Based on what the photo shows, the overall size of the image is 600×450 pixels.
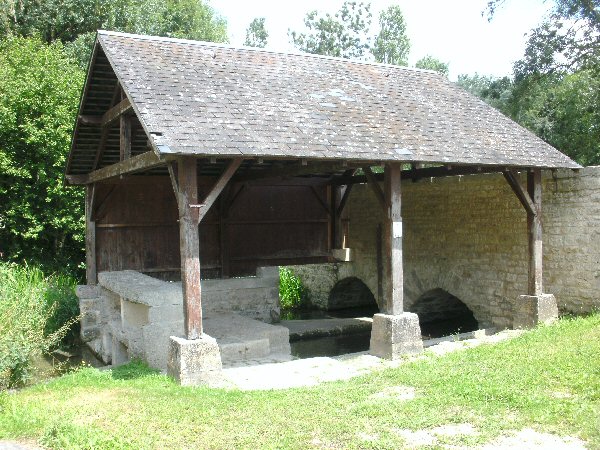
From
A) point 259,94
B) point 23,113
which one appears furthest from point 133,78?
point 23,113

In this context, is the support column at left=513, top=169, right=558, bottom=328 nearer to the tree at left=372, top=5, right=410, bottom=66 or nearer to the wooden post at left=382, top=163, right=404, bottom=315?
the wooden post at left=382, top=163, right=404, bottom=315

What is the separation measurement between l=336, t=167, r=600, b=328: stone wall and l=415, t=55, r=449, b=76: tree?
29.0 m

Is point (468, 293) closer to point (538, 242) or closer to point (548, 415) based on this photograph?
point (538, 242)

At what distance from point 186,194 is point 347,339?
20.7 ft

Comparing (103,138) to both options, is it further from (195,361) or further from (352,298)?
(352,298)

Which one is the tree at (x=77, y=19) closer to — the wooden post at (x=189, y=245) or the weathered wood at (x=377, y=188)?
the weathered wood at (x=377, y=188)

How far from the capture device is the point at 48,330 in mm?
11727

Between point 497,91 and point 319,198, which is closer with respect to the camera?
point 319,198

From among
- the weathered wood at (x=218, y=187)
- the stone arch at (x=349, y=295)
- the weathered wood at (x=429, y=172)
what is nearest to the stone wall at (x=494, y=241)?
the weathered wood at (x=429, y=172)

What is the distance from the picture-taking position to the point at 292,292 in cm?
1577

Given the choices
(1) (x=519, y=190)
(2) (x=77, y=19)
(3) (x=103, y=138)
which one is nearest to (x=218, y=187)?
(3) (x=103, y=138)

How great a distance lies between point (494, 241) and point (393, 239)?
10.3ft

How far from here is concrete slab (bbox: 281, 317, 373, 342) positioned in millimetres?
12031

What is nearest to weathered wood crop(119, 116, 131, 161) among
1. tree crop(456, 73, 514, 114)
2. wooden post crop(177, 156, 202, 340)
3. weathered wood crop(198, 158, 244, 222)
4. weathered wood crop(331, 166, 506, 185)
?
wooden post crop(177, 156, 202, 340)
